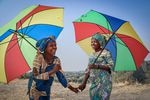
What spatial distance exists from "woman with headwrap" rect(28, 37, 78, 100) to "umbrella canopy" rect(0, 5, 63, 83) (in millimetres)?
623

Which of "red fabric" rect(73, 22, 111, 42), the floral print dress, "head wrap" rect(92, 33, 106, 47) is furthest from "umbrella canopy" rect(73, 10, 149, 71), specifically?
the floral print dress

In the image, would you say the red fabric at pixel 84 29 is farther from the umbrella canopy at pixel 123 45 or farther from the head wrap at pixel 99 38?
the head wrap at pixel 99 38

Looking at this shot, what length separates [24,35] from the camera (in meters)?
5.83

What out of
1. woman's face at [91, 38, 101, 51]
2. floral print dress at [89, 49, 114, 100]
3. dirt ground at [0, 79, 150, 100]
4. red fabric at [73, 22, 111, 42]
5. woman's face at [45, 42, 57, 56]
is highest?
red fabric at [73, 22, 111, 42]

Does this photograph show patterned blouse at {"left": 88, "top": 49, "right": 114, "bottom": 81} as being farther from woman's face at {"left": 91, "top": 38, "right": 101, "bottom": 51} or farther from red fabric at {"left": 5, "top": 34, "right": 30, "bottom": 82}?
red fabric at {"left": 5, "top": 34, "right": 30, "bottom": 82}

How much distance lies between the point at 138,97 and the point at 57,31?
5187mm

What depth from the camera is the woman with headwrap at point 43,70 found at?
500 centimetres

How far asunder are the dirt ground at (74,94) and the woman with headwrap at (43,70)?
549 centimetres

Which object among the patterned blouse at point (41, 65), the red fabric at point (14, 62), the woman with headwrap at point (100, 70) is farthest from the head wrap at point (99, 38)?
the red fabric at point (14, 62)

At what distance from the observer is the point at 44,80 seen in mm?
4988

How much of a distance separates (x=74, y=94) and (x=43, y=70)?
21.2ft

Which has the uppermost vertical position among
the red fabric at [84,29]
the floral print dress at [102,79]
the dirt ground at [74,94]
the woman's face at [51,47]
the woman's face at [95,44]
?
the red fabric at [84,29]

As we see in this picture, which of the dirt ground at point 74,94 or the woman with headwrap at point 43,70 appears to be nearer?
the woman with headwrap at point 43,70

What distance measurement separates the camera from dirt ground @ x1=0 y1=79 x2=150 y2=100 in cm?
1052
